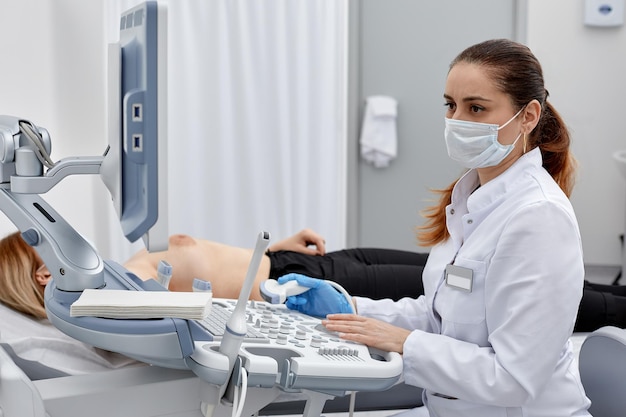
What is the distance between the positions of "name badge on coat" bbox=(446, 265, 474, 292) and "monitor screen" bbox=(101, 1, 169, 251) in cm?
58

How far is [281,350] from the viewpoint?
114 cm

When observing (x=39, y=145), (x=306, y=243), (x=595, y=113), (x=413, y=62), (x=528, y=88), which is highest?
(x=413, y=62)

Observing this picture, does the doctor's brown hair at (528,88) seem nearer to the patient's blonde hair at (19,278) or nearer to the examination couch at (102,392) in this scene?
the examination couch at (102,392)

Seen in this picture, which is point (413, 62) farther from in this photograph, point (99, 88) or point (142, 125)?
point (142, 125)

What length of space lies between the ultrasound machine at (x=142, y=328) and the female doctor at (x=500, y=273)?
0.15m

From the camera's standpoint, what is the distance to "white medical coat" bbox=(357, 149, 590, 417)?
1.23 m

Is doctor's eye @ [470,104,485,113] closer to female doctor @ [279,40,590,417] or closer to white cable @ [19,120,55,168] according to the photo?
female doctor @ [279,40,590,417]

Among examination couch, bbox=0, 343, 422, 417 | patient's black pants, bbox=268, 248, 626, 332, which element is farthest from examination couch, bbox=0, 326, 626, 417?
patient's black pants, bbox=268, 248, 626, 332

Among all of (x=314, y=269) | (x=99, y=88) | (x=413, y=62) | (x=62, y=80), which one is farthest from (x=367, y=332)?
(x=413, y=62)

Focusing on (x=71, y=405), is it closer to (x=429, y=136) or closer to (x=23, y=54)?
(x=23, y=54)

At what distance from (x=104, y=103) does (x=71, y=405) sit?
7.32ft

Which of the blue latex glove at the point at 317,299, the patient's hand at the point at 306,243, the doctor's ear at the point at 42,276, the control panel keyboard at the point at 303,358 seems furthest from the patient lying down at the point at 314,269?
the control panel keyboard at the point at 303,358

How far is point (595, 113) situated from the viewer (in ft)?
12.3

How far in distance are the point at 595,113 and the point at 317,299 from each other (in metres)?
2.77
